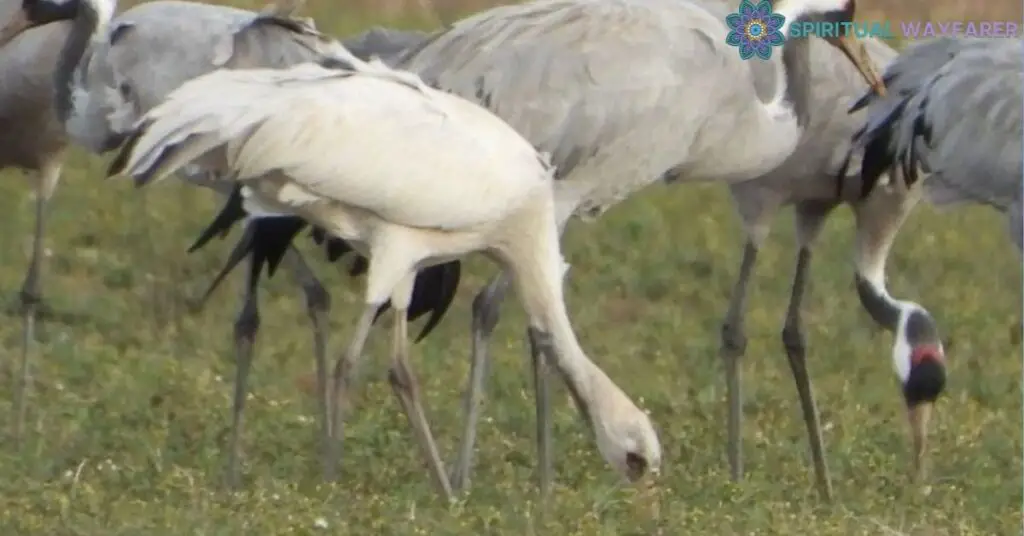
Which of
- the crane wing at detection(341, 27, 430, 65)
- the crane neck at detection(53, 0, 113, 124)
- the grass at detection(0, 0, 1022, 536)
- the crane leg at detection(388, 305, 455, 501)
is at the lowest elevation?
the grass at detection(0, 0, 1022, 536)

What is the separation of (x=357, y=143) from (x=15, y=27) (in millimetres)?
1972

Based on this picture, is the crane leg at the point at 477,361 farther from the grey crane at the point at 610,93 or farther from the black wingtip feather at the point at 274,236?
the black wingtip feather at the point at 274,236

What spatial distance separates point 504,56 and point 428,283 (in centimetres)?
107

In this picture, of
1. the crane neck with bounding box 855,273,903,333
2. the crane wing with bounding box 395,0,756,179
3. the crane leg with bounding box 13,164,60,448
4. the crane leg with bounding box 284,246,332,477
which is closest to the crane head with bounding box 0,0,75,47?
the crane leg with bounding box 13,164,60,448

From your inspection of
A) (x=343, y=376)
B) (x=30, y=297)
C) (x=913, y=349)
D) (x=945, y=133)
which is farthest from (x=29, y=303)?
(x=945, y=133)

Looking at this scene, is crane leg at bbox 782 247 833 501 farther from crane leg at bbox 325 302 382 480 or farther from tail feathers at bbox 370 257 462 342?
crane leg at bbox 325 302 382 480

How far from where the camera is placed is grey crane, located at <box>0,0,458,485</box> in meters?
7.00

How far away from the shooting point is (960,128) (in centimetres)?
718

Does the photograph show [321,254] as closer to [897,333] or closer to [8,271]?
[8,271]

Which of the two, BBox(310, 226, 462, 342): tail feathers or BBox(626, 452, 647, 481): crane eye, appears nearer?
BBox(626, 452, 647, 481): crane eye

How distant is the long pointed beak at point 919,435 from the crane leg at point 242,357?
226 centimetres

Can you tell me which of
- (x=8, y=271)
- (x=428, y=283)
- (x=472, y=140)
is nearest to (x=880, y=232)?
(x=428, y=283)

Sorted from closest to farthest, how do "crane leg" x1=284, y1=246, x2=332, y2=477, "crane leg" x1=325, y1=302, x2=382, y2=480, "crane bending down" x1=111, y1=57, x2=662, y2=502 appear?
"crane bending down" x1=111, y1=57, x2=662, y2=502
"crane leg" x1=325, y1=302, x2=382, y2=480
"crane leg" x1=284, y1=246, x2=332, y2=477

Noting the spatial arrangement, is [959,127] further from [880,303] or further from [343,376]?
[343,376]
